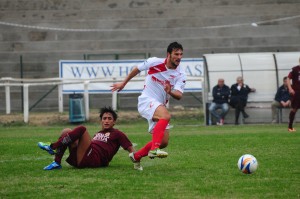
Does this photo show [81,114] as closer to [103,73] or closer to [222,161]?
[103,73]

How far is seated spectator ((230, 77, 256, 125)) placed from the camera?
2638 cm

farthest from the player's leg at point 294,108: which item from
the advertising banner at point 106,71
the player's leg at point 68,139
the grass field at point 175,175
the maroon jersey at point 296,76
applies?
the player's leg at point 68,139

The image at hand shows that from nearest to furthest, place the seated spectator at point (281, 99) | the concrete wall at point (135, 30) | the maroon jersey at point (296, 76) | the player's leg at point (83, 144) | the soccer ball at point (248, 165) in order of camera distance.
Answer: the soccer ball at point (248, 165) < the player's leg at point (83, 144) < the maroon jersey at point (296, 76) < the seated spectator at point (281, 99) < the concrete wall at point (135, 30)

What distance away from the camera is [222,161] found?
13250mm

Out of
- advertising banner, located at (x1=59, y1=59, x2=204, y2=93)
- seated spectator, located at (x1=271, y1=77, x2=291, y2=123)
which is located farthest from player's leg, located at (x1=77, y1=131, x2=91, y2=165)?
advertising banner, located at (x1=59, y1=59, x2=204, y2=93)

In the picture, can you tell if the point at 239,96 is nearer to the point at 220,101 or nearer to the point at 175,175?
the point at 220,101

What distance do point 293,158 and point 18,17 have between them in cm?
2125

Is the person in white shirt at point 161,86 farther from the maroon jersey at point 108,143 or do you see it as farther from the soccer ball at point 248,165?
the soccer ball at point 248,165

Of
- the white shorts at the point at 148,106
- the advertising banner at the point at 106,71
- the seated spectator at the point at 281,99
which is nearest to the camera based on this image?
the white shorts at the point at 148,106

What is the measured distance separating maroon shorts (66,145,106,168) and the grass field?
0.45 feet

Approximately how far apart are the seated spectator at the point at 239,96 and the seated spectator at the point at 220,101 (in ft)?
0.84

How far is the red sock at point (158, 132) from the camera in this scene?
1180 cm

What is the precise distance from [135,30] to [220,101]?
6.84 m

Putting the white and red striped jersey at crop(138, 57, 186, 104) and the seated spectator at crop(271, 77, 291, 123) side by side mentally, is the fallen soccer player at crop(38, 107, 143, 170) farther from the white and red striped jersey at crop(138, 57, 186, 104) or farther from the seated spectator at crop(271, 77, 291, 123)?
the seated spectator at crop(271, 77, 291, 123)
